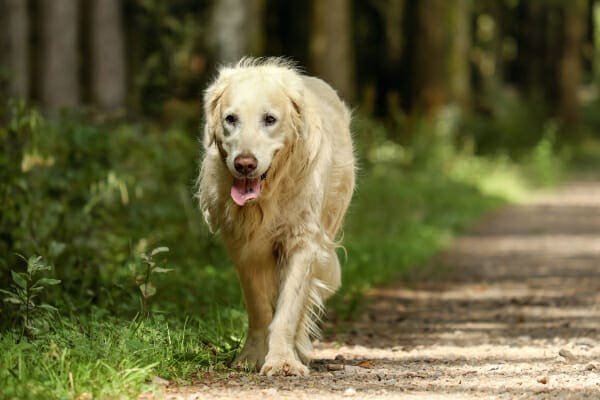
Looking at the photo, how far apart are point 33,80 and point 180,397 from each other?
369 inches

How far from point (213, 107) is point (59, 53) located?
25.0 feet

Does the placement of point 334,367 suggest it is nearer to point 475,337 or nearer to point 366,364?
point 366,364

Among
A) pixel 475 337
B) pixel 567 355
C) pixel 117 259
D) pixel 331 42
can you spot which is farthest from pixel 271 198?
pixel 331 42

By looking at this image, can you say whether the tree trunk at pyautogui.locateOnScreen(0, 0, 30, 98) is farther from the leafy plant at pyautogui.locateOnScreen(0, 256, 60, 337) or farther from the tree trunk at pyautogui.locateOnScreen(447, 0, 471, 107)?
the tree trunk at pyautogui.locateOnScreen(447, 0, 471, 107)

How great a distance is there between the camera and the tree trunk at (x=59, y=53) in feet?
42.1

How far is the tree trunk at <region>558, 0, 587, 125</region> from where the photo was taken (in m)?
31.1

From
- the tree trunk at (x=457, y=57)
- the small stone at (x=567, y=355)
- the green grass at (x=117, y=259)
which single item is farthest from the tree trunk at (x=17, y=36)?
the tree trunk at (x=457, y=57)

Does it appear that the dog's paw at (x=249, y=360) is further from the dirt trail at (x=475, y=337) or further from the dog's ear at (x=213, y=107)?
the dog's ear at (x=213, y=107)

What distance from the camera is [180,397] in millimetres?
4820

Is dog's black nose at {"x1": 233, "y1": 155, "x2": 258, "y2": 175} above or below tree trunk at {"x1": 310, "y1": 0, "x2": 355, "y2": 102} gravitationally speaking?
above

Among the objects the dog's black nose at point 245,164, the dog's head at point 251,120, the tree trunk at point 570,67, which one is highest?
the dog's head at point 251,120

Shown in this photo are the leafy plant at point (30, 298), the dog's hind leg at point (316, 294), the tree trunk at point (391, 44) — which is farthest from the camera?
the tree trunk at point (391, 44)

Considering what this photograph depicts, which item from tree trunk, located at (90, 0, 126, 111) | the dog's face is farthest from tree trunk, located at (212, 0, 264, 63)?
the dog's face

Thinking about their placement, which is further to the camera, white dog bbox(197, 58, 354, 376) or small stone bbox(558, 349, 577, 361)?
small stone bbox(558, 349, 577, 361)
